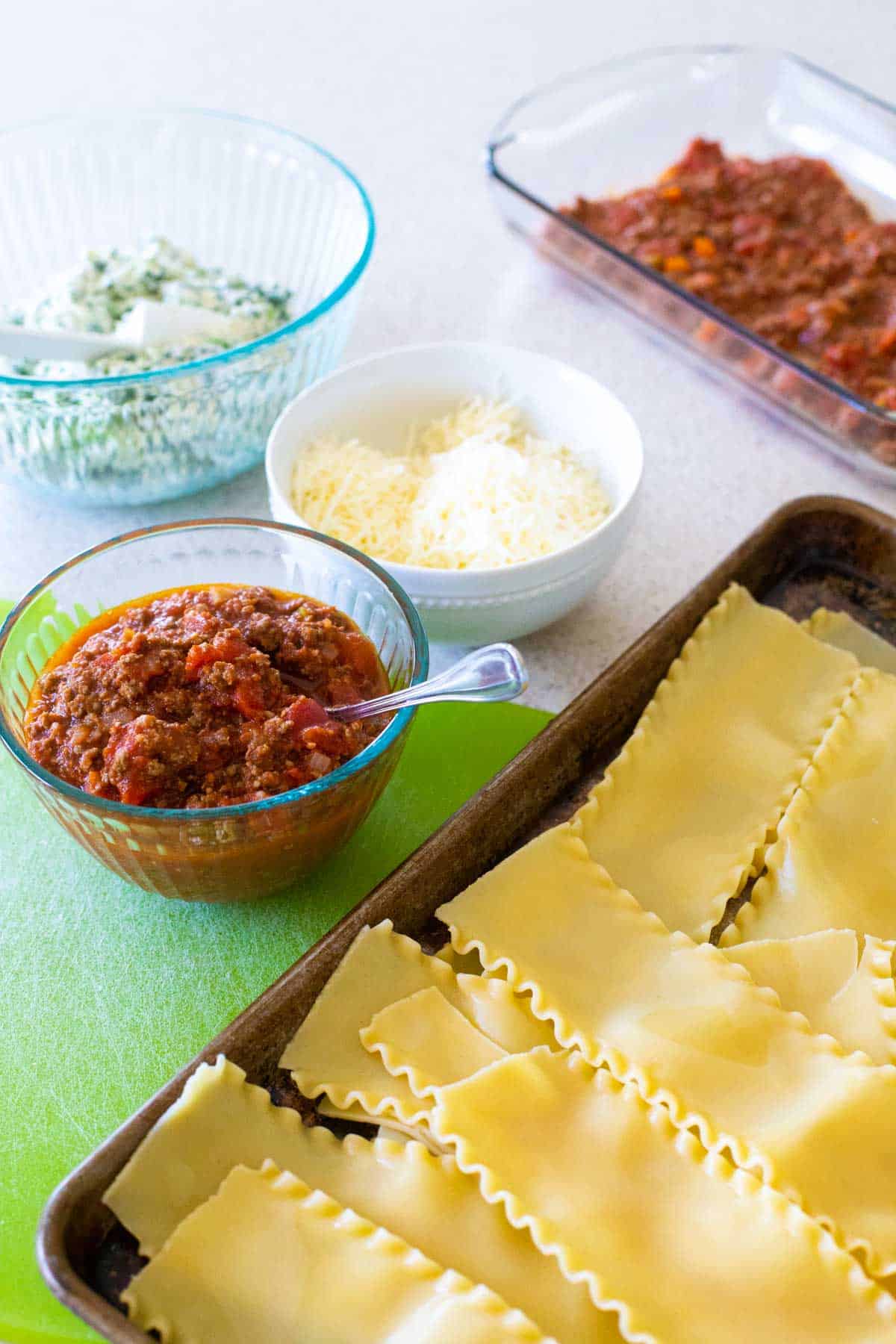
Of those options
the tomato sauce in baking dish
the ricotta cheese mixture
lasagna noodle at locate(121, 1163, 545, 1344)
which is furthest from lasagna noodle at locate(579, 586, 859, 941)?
the ricotta cheese mixture

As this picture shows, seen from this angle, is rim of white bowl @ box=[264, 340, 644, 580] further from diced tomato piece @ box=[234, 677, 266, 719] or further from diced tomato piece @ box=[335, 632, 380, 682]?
diced tomato piece @ box=[234, 677, 266, 719]

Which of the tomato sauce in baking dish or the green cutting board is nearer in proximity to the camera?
the green cutting board

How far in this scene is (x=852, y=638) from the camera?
2721mm

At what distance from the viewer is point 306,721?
6.95ft

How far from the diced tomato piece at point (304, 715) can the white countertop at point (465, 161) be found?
775 millimetres

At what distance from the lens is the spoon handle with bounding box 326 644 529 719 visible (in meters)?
2.10

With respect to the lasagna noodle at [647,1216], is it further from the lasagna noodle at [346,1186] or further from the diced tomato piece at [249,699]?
the diced tomato piece at [249,699]

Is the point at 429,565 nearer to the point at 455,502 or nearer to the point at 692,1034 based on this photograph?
the point at 455,502

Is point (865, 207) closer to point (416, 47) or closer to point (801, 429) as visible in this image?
point (801, 429)

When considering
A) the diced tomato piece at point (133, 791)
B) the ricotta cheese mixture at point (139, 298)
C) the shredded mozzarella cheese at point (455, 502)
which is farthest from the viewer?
the ricotta cheese mixture at point (139, 298)

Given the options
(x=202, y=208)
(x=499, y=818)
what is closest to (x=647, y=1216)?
(x=499, y=818)

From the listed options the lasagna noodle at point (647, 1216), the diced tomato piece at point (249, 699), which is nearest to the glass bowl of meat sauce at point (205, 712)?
the diced tomato piece at point (249, 699)

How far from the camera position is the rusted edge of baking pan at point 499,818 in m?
1.65

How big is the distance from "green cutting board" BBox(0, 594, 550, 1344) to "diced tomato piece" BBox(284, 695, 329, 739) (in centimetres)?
39
